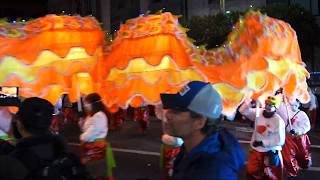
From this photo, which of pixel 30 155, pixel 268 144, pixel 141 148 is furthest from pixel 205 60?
pixel 141 148

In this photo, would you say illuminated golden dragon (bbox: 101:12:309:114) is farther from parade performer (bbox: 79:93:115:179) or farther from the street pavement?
A: the street pavement

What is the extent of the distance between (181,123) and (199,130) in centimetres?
10

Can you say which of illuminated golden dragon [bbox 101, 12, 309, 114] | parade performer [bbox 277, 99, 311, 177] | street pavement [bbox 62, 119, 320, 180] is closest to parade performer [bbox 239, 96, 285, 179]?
illuminated golden dragon [bbox 101, 12, 309, 114]

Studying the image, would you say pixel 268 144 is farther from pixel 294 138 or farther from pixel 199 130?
pixel 199 130

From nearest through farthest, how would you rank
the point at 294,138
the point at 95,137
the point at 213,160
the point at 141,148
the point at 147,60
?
the point at 213,160, the point at 95,137, the point at 147,60, the point at 294,138, the point at 141,148

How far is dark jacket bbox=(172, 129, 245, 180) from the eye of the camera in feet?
8.55

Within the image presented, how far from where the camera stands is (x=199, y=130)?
115 inches

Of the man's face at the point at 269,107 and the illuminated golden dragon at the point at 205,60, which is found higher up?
the illuminated golden dragon at the point at 205,60

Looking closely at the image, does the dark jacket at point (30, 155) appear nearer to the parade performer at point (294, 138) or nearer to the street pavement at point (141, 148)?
the street pavement at point (141, 148)

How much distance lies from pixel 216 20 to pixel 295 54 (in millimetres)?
18291

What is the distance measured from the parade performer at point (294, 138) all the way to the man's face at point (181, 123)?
6.46 meters

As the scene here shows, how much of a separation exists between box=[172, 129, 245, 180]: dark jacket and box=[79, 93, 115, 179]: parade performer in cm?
453

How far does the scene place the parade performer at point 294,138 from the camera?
9281 millimetres

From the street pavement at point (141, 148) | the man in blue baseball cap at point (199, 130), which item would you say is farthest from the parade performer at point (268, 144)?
the man in blue baseball cap at point (199, 130)
